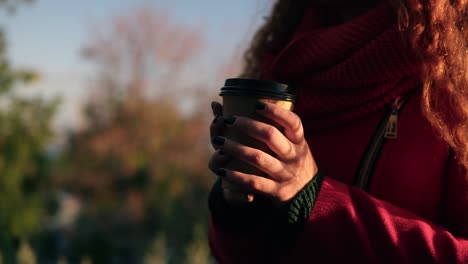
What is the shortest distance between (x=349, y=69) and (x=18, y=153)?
5.44 meters

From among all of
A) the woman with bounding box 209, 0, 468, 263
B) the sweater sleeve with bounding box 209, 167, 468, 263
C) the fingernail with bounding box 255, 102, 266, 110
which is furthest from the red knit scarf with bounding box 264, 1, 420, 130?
the fingernail with bounding box 255, 102, 266, 110

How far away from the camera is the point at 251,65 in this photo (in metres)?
1.81

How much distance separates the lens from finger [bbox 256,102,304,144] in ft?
3.36

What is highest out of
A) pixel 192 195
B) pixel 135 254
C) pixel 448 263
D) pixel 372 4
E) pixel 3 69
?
pixel 372 4

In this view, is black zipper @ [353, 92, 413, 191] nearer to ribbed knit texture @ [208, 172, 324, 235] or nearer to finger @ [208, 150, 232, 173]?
ribbed knit texture @ [208, 172, 324, 235]

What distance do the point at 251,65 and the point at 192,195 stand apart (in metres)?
7.31

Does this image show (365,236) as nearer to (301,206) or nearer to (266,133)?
(301,206)

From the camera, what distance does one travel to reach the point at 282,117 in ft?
3.36

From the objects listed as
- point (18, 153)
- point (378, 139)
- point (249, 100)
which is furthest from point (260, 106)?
point (18, 153)

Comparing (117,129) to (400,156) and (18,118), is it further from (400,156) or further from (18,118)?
(400,156)

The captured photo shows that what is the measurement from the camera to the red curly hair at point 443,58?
1.15 meters

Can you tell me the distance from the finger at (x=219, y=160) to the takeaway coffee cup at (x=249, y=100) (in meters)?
0.01

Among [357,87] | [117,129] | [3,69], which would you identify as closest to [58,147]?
[117,129]

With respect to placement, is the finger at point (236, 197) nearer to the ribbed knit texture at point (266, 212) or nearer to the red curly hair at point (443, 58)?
the ribbed knit texture at point (266, 212)
